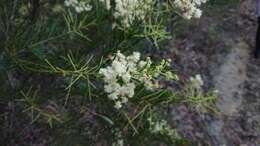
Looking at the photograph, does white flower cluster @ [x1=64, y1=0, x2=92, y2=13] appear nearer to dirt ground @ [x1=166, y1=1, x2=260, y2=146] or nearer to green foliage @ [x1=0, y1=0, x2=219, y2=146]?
green foliage @ [x1=0, y1=0, x2=219, y2=146]

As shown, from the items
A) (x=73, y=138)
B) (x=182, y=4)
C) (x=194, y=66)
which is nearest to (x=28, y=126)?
(x=73, y=138)

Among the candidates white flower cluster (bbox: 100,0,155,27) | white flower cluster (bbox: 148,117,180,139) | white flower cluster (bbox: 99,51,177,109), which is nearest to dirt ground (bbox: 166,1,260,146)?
white flower cluster (bbox: 148,117,180,139)

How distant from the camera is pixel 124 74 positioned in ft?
9.62

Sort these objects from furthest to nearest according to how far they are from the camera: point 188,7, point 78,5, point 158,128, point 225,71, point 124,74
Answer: point 225,71 < point 158,128 < point 78,5 < point 188,7 < point 124,74

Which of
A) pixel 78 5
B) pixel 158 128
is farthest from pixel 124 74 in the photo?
pixel 158 128

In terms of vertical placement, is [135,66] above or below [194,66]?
above

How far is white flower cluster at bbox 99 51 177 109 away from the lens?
2941 millimetres

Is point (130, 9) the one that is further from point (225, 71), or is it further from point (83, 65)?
point (225, 71)

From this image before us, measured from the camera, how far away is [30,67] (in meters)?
3.64

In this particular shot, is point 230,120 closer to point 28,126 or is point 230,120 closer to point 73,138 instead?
point 28,126

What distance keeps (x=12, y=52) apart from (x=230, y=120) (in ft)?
18.2

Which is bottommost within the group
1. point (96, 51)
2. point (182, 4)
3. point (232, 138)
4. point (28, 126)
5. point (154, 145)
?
point (232, 138)

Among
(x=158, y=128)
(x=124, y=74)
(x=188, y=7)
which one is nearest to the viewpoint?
(x=124, y=74)

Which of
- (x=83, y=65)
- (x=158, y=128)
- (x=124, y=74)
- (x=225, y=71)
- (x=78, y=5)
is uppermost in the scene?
(x=78, y=5)
